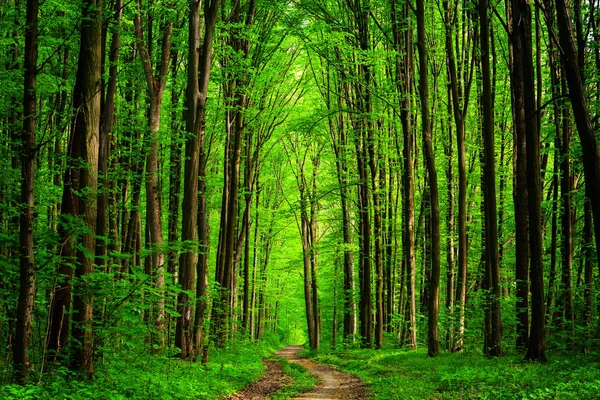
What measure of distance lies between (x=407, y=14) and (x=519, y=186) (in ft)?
28.7

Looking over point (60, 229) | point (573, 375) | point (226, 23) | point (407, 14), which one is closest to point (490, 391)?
point (573, 375)

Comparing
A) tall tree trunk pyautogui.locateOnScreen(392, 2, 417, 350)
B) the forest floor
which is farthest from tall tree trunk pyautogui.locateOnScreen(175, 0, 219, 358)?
tall tree trunk pyautogui.locateOnScreen(392, 2, 417, 350)

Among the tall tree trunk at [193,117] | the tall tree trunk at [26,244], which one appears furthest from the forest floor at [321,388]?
the tall tree trunk at [26,244]

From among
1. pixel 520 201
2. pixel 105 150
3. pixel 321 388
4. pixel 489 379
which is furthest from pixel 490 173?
pixel 105 150

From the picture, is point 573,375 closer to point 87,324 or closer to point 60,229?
point 87,324

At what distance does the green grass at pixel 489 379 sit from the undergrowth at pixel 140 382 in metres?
3.50

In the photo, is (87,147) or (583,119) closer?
(87,147)

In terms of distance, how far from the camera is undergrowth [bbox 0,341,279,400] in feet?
20.7

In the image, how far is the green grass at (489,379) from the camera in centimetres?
A: 750

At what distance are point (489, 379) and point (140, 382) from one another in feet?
21.0

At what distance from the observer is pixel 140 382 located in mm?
8398

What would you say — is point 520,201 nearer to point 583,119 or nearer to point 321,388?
point 583,119

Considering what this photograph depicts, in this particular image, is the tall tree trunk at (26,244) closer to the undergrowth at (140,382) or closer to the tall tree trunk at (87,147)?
the undergrowth at (140,382)

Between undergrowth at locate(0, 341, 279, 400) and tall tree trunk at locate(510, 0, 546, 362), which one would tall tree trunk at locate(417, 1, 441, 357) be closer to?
tall tree trunk at locate(510, 0, 546, 362)
